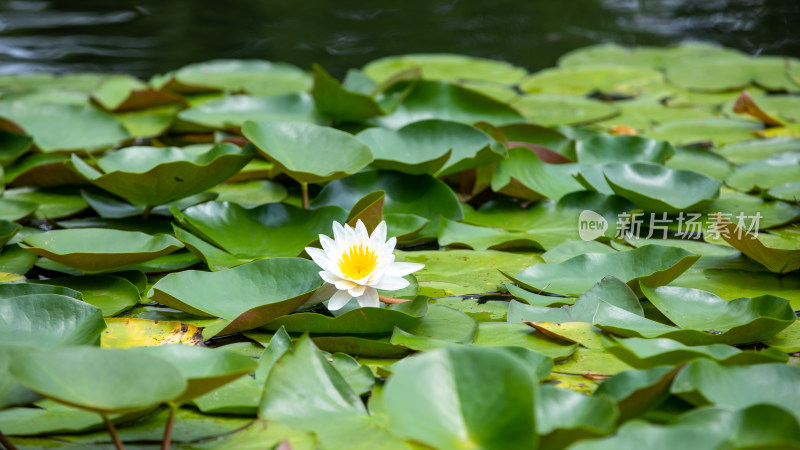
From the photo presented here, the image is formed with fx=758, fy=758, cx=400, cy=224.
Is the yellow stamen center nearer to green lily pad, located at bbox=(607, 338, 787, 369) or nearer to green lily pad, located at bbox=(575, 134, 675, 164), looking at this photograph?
green lily pad, located at bbox=(607, 338, 787, 369)

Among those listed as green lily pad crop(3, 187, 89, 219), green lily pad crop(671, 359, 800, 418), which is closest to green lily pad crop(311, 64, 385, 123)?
green lily pad crop(3, 187, 89, 219)

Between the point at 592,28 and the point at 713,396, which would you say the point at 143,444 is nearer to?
the point at 713,396

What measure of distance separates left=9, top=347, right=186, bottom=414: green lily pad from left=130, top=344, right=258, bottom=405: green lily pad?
2 cm

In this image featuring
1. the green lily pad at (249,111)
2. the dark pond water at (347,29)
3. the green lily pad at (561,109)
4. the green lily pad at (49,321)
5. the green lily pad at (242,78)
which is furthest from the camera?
the dark pond water at (347,29)

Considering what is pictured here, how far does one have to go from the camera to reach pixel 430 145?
1.62 meters

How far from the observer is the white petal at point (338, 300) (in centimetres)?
104

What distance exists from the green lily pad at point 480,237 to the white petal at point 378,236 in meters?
0.30

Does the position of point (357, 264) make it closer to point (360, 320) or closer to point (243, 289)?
point (360, 320)

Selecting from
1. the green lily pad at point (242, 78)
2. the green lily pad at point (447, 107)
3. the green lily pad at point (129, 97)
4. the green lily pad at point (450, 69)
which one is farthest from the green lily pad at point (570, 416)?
the green lily pad at point (450, 69)

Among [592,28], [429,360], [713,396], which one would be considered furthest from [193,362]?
[592,28]

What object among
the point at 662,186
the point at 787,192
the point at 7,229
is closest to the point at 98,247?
the point at 7,229

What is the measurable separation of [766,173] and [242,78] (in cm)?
179

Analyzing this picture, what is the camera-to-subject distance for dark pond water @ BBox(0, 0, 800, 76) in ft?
11.2

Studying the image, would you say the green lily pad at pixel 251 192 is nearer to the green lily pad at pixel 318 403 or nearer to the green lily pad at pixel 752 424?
the green lily pad at pixel 318 403
